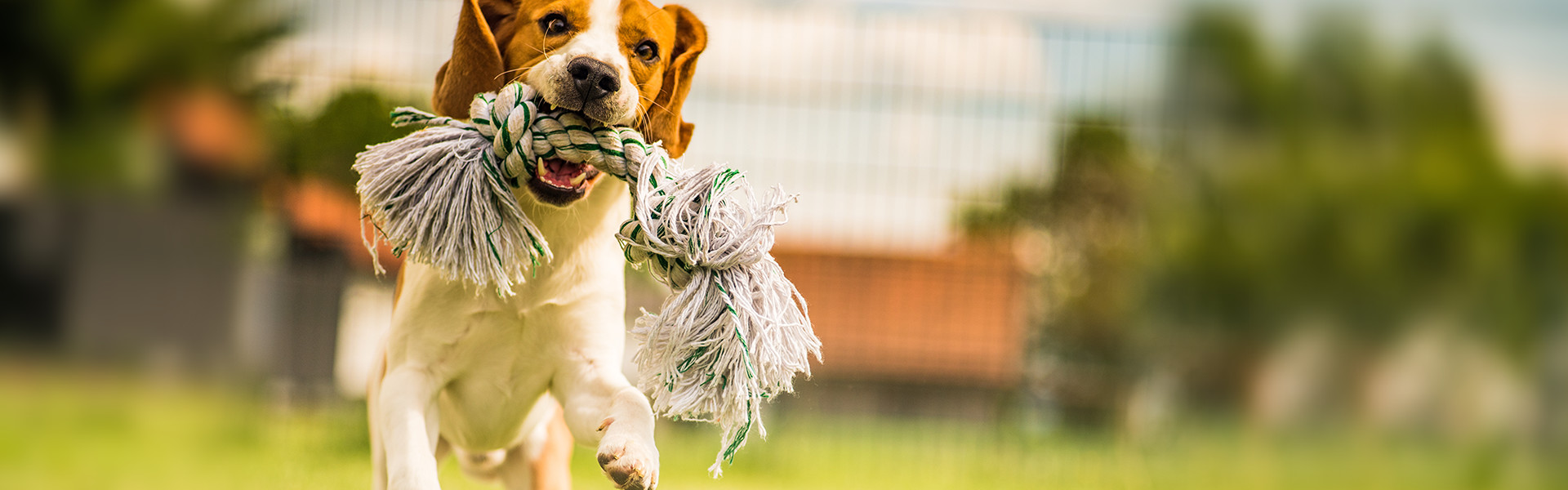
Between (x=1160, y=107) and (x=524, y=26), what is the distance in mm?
5021

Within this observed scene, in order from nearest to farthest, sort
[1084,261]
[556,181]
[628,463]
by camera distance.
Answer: [628,463], [556,181], [1084,261]

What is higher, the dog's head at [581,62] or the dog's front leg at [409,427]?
the dog's head at [581,62]

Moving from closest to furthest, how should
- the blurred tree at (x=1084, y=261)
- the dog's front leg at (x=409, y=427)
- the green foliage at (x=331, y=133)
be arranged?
the dog's front leg at (x=409, y=427), the green foliage at (x=331, y=133), the blurred tree at (x=1084, y=261)

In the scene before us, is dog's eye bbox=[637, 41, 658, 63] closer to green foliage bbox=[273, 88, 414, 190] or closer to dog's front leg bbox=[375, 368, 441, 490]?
dog's front leg bbox=[375, 368, 441, 490]

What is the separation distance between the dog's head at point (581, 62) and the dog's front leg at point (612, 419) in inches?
9.4

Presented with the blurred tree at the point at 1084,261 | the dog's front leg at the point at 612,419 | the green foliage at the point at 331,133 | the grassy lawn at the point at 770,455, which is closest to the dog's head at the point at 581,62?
the dog's front leg at the point at 612,419

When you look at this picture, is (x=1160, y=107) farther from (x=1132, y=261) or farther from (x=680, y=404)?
(x=680, y=404)

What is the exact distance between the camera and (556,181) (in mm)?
1201

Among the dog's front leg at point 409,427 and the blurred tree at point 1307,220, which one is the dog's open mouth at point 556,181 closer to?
the dog's front leg at point 409,427

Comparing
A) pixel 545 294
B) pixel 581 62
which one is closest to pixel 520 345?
pixel 545 294

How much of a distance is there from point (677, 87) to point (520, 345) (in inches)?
15.4

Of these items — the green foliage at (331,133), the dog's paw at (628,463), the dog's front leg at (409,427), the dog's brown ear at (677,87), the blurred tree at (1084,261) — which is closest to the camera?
the dog's paw at (628,463)

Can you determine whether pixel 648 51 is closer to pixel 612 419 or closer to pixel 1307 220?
pixel 612 419

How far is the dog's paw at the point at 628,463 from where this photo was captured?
1.09 metres
